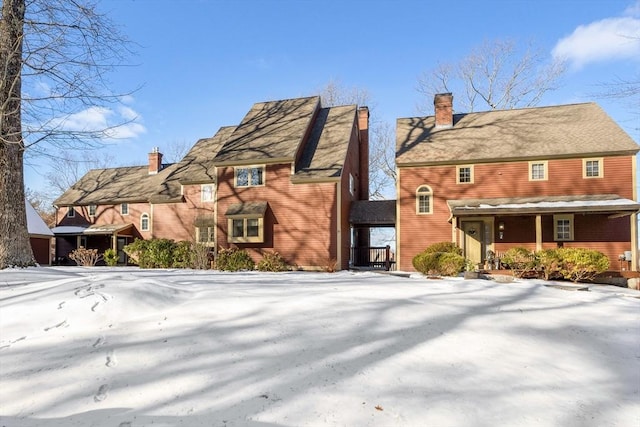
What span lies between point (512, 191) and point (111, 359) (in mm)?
17456

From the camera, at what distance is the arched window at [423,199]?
18.3 m

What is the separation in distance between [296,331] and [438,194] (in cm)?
1503

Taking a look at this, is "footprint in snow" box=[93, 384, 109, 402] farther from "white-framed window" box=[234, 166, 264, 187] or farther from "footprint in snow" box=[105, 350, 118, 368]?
"white-framed window" box=[234, 166, 264, 187]

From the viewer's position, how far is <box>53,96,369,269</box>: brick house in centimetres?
1791

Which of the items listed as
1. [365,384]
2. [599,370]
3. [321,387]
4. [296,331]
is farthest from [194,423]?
[599,370]

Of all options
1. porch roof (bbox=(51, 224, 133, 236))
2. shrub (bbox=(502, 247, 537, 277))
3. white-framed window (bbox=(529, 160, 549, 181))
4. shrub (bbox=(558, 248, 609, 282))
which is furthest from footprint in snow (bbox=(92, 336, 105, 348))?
porch roof (bbox=(51, 224, 133, 236))

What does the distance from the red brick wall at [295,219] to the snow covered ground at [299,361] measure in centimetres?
1151

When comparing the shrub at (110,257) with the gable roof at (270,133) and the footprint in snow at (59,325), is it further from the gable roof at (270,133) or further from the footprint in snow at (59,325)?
the footprint in snow at (59,325)

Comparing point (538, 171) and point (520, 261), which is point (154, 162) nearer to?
point (538, 171)

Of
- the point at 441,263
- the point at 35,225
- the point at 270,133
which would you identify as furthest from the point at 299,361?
the point at 35,225

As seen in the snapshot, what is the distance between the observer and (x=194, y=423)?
113 inches

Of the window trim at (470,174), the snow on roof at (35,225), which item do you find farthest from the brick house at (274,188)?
the window trim at (470,174)

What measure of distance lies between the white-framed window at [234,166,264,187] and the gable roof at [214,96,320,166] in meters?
0.35

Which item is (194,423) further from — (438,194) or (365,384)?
(438,194)
